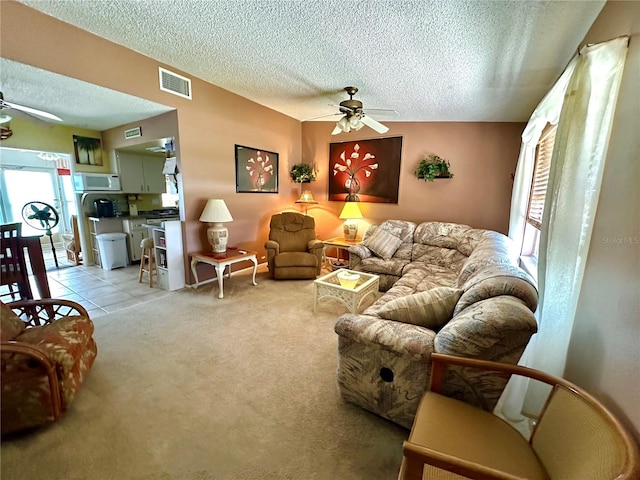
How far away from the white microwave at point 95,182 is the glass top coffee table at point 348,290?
13.7 feet

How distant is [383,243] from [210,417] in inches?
116

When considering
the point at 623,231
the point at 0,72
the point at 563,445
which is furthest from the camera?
the point at 0,72

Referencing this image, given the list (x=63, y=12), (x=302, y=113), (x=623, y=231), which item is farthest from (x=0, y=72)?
(x=623, y=231)

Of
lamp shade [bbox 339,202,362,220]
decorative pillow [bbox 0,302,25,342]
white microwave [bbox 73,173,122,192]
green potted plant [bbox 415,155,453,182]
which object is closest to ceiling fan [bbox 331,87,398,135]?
green potted plant [bbox 415,155,453,182]

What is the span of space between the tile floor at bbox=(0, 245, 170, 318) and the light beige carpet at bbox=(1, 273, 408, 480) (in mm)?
620

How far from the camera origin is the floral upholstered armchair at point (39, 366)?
1.35m

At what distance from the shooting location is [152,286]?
3727 mm

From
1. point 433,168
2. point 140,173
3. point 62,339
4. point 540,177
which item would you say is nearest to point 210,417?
point 62,339

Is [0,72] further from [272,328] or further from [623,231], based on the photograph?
[623,231]

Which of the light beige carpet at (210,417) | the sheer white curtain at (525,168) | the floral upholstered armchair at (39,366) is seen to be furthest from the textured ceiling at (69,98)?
the sheer white curtain at (525,168)

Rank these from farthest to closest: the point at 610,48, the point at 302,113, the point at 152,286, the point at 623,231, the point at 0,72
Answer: the point at 302,113 → the point at 152,286 → the point at 0,72 → the point at 610,48 → the point at 623,231

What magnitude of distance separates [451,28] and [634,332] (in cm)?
214

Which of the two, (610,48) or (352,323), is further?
(352,323)

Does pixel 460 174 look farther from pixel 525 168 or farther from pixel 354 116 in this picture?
pixel 354 116
